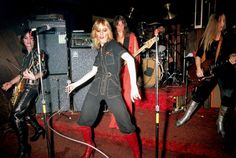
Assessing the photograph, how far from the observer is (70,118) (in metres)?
5.01

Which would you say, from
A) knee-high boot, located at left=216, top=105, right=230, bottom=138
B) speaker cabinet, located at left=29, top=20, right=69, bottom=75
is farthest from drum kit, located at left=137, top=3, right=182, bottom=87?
knee-high boot, located at left=216, top=105, right=230, bottom=138

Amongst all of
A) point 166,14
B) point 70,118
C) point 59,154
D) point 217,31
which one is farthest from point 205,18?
point 59,154

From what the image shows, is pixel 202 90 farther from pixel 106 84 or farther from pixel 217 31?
pixel 106 84

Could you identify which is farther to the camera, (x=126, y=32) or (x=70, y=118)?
(x=70, y=118)

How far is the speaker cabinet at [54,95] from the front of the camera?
5.16 meters

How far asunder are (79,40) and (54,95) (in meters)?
1.46

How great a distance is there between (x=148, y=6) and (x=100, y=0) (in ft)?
7.69

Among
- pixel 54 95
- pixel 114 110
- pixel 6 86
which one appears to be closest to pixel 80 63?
pixel 54 95

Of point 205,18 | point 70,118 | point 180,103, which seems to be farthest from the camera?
point 205,18

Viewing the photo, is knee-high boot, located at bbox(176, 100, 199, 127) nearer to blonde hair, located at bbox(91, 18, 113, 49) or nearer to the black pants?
the black pants

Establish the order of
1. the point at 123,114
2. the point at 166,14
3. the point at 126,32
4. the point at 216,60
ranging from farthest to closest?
the point at 166,14 < the point at 126,32 < the point at 216,60 < the point at 123,114

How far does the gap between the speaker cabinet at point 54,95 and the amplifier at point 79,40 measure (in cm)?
81

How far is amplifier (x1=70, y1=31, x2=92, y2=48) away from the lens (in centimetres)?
512

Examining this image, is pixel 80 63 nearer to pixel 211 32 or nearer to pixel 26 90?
pixel 26 90
